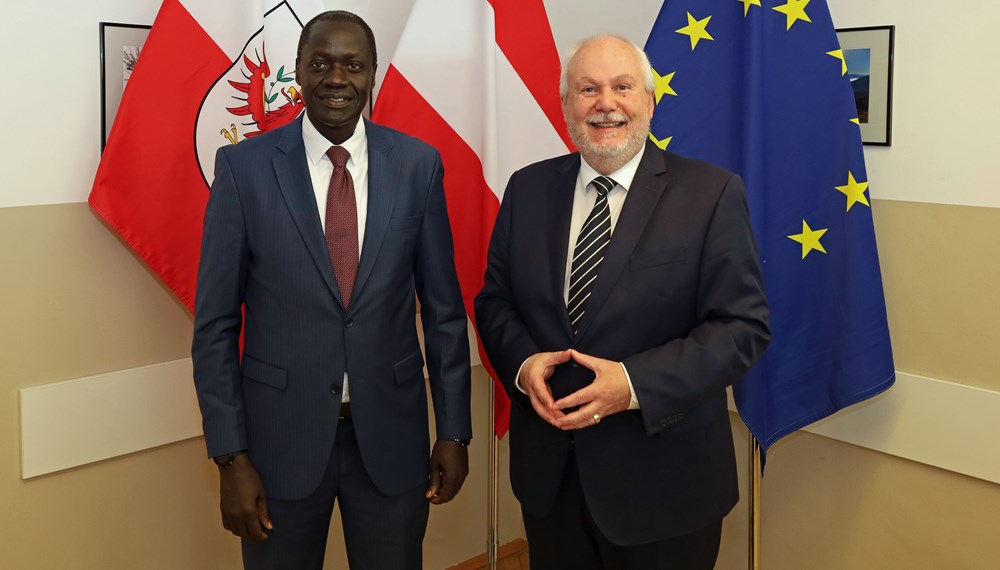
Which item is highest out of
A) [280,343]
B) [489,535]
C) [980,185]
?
[980,185]

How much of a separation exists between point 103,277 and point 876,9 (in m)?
2.17

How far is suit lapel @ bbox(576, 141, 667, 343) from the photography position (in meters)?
1.63

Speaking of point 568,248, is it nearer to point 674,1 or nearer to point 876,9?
point 674,1

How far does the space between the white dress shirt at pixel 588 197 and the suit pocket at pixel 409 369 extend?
0.22m

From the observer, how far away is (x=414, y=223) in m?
1.74

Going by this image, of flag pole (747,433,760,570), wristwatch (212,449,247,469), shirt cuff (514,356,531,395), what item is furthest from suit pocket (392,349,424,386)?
flag pole (747,433,760,570)

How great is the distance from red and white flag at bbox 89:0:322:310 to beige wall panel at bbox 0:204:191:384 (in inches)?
7.1

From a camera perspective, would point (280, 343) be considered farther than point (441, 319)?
No

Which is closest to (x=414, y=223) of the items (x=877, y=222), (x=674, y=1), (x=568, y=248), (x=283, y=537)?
(x=568, y=248)

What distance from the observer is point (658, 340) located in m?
1.65

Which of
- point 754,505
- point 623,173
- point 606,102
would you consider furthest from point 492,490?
point 606,102

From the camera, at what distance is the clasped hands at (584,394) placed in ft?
5.10

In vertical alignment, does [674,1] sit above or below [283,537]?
above

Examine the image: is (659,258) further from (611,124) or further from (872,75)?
(872,75)
